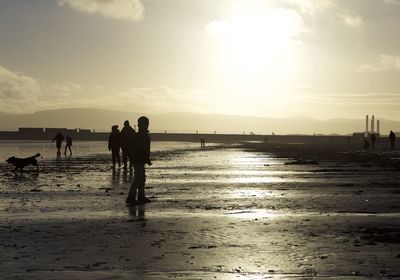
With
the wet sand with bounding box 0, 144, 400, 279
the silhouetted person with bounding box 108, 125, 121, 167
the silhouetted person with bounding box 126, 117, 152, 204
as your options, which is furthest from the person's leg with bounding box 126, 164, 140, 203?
the silhouetted person with bounding box 108, 125, 121, 167

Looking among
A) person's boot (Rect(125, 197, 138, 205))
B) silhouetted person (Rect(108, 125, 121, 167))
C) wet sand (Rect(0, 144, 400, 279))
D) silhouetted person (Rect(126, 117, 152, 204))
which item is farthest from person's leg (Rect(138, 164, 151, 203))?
silhouetted person (Rect(108, 125, 121, 167))

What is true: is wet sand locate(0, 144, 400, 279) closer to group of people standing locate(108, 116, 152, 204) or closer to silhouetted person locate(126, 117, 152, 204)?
group of people standing locate(108, 116, 152, 204)

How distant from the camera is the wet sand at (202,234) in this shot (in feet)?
20.7

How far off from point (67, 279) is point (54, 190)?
10.3 metres

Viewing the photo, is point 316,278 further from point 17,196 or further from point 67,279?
point 17,196

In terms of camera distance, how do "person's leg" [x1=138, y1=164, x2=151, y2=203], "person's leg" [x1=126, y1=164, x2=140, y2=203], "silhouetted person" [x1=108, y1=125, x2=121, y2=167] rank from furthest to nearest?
1. "silhouetted person" [x1=108, y1=125, x2=121, y2=167]
2. "person's leg" [x1=138, y1=164, x2=151, y2=203]
3. "person's leg" [x1=126, y1=164, x2=140, y2=203]

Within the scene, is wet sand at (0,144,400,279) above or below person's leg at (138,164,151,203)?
below

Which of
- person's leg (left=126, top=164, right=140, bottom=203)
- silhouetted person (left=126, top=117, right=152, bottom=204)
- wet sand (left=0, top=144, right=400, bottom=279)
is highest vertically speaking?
silhouetted person (left=126, top=117, right=152, bottom=204)

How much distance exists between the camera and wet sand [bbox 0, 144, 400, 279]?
630 cm

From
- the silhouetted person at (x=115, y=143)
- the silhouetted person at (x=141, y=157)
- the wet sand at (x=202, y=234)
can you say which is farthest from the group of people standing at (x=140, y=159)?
the silhouetted person at (x=115, y=143)

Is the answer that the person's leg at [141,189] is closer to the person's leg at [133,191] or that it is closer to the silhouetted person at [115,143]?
the person's leg at [133,191]

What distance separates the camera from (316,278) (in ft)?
19.2

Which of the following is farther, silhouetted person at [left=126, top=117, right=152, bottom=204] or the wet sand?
silhouetted person at [left=126, top=117, right=152, bottom=204]

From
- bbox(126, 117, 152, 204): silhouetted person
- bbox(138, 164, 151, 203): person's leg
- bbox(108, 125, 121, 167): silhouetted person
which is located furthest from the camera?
bbox(108, 125, 121, 167): silhouetted person
